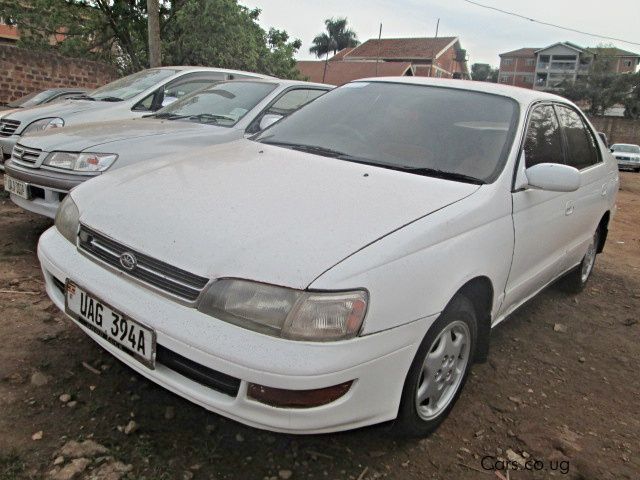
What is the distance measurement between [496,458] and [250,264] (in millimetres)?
1368

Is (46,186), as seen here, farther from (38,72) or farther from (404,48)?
(404,48)

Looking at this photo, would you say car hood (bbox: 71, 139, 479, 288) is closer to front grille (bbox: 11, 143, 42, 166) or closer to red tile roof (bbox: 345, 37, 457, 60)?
front grille (bbox: 11, 143, 42, 166)

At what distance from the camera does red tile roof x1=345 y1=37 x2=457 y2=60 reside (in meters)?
57.7

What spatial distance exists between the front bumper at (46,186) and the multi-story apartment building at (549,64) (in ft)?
244

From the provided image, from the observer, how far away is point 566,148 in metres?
3.41

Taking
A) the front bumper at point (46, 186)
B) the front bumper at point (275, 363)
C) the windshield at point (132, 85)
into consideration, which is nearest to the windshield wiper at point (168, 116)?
the windshield at point (132, 85)

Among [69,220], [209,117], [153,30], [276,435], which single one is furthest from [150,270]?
[153,30]

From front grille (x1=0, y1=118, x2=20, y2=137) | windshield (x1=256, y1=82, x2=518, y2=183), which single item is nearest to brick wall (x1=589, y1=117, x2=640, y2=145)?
front grille (x1=0, y1=118, x2=20, y2=137)

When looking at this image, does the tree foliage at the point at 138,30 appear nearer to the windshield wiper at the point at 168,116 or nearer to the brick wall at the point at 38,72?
the brick wall at the point at 38,72

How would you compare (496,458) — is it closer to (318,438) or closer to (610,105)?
(318,438)

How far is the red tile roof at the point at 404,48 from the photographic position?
189 feet

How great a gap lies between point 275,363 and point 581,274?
140 inches

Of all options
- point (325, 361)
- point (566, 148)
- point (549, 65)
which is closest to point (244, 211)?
point (325, 361)

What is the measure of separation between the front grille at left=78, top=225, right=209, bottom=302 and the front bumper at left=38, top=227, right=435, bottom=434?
0.14 feet
